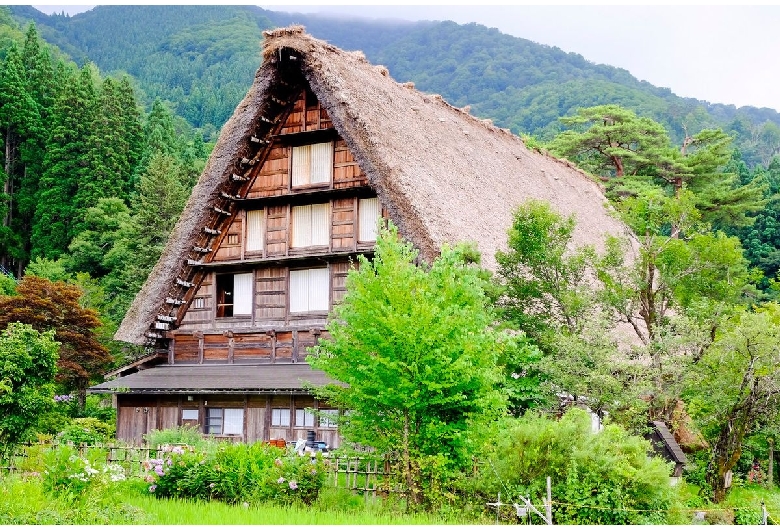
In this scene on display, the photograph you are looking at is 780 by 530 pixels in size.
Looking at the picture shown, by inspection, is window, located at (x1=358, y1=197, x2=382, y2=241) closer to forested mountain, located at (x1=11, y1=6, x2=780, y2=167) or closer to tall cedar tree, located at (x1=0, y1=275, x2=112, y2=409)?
tall cedar tree, located at (x1=0, y1=275, x2=112, y2=409)

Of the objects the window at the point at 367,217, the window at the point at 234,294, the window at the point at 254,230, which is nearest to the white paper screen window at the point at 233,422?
the window at the point at 234,294

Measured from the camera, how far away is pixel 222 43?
389 ft

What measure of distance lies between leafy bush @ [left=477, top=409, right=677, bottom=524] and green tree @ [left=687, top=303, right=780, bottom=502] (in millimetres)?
3928

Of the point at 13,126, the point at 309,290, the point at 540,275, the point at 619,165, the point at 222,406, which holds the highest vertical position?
the point at 13,126

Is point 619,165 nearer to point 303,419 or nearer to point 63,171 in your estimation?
point 63,171

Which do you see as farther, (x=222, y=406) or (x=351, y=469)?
(x=222, y=406)

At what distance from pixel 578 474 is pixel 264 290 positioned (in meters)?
11.6

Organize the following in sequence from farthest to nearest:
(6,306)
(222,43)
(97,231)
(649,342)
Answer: (222,43), (97,231), (6,306), (649,342)

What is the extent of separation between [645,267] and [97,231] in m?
31.2

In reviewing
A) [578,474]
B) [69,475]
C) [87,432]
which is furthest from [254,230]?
[578,474]

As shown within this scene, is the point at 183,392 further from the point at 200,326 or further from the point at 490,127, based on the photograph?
the point at 490,127

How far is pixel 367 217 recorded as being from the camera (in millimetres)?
21422

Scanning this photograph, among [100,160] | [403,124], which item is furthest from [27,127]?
[403,124]

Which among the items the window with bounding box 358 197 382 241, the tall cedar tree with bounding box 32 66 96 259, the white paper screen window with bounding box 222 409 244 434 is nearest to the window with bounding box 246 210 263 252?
the window with bounding box 358 197 382 241
